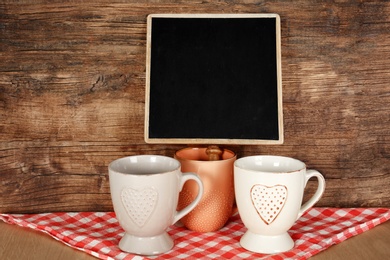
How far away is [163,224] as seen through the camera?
1.12 metres

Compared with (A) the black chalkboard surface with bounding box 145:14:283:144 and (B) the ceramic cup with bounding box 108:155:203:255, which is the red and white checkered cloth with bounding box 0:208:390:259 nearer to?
(B) the ceramic cup with bounding box 108:155:203:255

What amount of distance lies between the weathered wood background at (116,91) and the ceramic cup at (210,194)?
0.41 feet

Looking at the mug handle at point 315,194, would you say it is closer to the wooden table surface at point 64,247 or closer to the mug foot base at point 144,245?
the wooden table surface at point 64,247

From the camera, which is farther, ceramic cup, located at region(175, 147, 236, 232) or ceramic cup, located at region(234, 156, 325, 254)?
ceramic cup, located at region(175, 147, 236, 232)

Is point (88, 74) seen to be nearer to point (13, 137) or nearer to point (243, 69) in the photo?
point (13, 137)

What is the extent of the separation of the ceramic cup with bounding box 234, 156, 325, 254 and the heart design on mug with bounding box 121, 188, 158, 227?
172 millimetres

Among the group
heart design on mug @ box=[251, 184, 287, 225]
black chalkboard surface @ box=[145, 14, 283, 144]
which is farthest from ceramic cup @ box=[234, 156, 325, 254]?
black chalkboard surface @ box=[145, 14, 283, 144]

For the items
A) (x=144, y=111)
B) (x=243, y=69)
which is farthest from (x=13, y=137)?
(x=243, y=69)

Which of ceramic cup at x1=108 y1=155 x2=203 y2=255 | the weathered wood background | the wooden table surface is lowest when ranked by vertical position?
the wooden table surface

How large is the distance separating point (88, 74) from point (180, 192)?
12.9 inches

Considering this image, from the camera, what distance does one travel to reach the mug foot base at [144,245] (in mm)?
1125

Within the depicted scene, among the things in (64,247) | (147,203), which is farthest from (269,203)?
(64,247)

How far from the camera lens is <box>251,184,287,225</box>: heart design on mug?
1.10 meters

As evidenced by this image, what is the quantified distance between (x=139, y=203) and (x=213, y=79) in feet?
1.08
